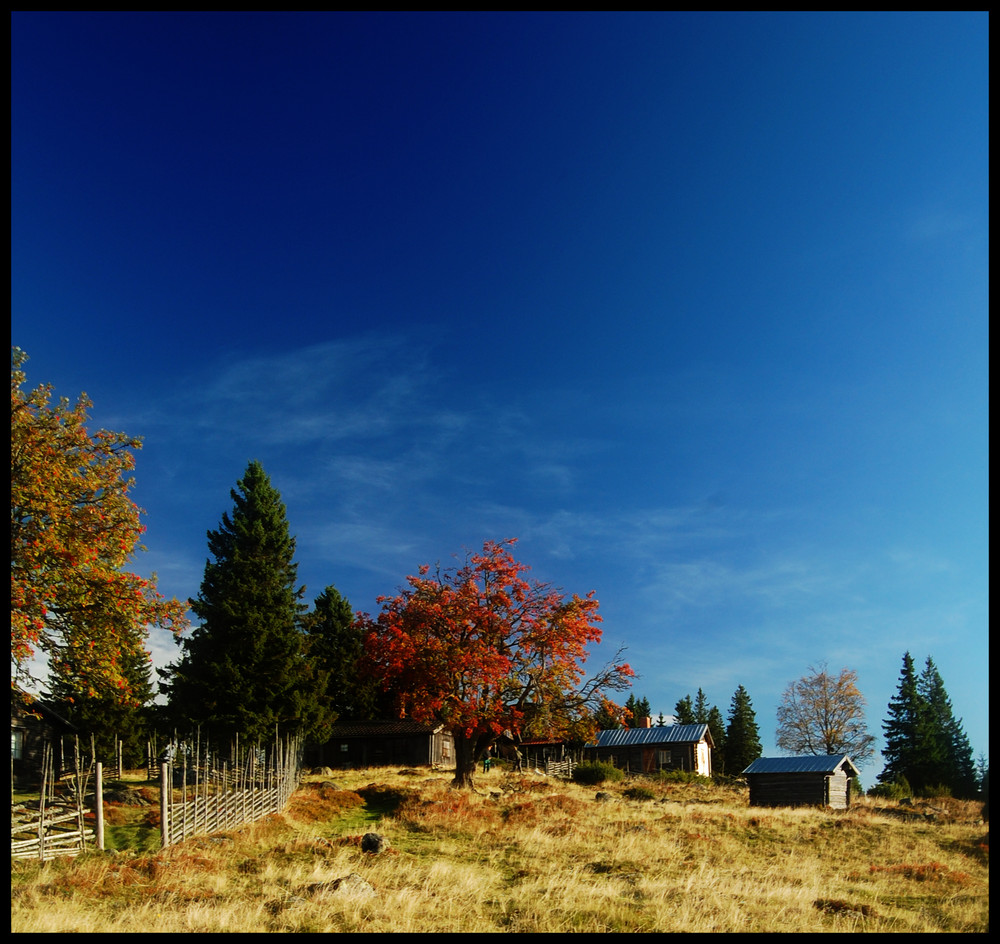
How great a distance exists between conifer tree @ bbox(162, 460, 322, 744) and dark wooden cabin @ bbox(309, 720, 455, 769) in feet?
45.5

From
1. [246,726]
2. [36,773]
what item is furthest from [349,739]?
[36,773]

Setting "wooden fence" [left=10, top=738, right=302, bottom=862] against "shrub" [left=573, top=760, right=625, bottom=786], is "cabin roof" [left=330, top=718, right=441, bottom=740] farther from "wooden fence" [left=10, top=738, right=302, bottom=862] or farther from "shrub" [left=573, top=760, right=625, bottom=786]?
"wooden fence" [left=10, top=738, right=302, bottom=862]

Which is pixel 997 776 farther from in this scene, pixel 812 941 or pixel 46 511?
pixel 46 511

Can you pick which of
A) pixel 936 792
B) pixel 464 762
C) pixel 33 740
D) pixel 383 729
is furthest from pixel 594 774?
pixel 33 740

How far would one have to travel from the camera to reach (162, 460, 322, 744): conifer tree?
1654 inches

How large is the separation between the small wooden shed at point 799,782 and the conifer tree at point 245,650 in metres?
26.6

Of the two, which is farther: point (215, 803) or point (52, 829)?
point (215, 803)

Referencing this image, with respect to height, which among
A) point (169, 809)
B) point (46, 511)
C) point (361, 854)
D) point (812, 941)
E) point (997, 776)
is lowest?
point (361, 854)

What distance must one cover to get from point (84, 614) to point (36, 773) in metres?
23.4

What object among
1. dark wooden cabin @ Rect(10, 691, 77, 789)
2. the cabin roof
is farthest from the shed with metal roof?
dark wooden cabin @ Rect(10, 691, 77, 789)

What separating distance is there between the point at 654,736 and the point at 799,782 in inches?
1092

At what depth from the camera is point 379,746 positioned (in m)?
59.1

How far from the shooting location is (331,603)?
64938 millimetres

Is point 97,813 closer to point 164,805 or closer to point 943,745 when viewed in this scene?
point 164,805
